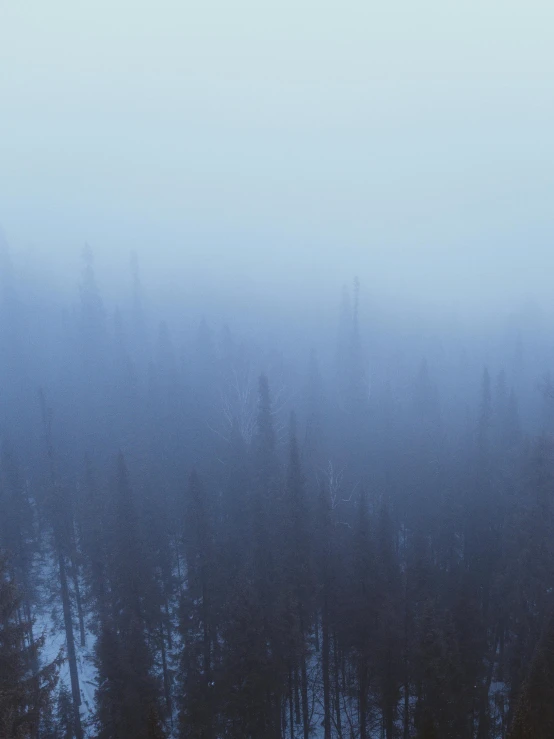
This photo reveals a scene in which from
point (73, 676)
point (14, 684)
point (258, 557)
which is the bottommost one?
point (73, 676)

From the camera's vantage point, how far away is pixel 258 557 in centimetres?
2855

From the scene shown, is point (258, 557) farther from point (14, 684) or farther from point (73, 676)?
point (14, 684)

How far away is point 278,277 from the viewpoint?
108 m

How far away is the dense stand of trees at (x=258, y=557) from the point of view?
64.1 ft

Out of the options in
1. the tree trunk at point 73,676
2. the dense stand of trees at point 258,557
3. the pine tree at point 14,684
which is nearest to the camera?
the pine tree at point 14,684

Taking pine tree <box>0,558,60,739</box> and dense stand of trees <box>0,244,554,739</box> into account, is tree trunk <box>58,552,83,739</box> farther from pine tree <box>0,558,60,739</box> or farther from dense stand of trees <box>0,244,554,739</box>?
pine tree <box>0,558,60,739</box>

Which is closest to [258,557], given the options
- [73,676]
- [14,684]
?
[73,676]

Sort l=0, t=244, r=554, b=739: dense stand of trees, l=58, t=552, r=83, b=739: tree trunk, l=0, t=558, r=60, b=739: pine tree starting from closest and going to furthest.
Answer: l=0, t=558, r=60, b=739: pine tree < l=0, t=244, r=554, b=739: dense stand of trees < l=58, t=552, r=83, b=739: tree trunk

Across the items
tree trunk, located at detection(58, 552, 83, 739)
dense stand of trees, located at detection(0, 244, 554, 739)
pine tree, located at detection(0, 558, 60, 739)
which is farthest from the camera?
tree trunk, located at detection(58, 552, 83, 739)

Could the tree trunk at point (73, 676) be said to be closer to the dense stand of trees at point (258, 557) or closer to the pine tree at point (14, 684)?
the dense stand of trees at point (258, 557)

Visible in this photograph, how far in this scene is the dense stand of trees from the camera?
1953 cm

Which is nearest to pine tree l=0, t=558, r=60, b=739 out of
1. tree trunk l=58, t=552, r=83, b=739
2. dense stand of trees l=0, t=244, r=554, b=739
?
dense stand of trees l=0, t=244, r=554, b=739

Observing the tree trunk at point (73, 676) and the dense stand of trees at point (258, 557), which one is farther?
the tree trunk at point (73, 676)

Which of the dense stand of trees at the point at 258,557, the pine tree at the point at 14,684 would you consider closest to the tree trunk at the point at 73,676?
the dense stand of trees at the point at 258,557
